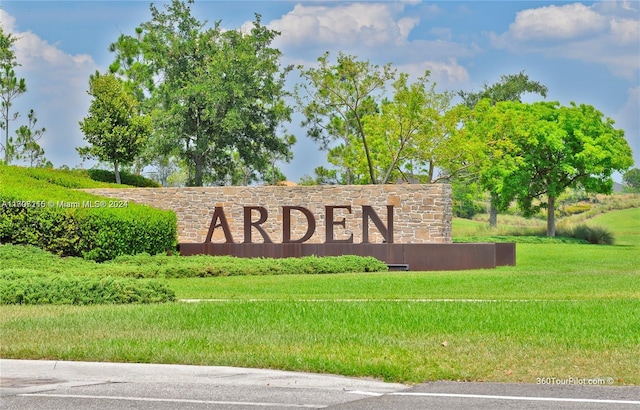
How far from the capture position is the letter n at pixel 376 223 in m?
31.3

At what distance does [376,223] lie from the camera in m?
31.6

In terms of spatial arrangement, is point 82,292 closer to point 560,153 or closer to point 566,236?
point 566,236

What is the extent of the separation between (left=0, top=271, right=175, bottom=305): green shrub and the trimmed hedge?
393 inches

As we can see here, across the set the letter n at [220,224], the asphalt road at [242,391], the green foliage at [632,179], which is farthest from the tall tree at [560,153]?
the green foliage at [632,179]

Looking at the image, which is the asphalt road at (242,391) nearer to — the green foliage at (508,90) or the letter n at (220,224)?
the letter n at (220,224)

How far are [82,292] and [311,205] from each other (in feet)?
53.5

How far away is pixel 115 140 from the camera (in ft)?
155

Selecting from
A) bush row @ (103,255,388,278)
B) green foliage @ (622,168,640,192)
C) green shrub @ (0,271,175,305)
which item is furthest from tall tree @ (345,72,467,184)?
green foliage @ (622,168,640,192)

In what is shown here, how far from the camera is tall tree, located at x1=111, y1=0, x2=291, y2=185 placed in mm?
50656

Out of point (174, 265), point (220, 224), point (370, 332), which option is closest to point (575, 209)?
point (220, 224)

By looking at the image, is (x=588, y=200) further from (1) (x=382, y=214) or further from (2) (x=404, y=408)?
(2) (x=404, y=408)

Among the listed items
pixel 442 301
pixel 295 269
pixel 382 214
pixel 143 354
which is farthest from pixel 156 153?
pixel 143 354

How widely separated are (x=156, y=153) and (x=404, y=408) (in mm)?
46536

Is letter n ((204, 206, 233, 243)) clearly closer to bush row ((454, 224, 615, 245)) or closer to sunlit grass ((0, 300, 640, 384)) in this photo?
sunlit grass ((0, 300, 640, 384))
